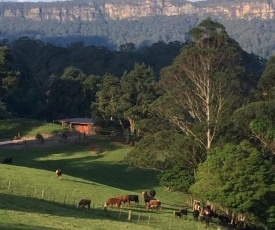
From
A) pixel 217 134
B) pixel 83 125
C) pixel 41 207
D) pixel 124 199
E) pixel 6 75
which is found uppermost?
pixel 217 134

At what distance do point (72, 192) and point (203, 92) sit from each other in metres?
12.3

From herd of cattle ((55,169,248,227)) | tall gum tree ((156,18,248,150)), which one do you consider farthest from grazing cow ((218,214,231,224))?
tall gum tree ((156,18,248,150))

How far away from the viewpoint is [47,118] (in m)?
90.9

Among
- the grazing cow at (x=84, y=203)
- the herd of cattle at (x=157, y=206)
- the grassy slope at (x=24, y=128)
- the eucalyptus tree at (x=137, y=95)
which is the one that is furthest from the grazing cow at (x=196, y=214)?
the grassy slope at (x=24, y=128)

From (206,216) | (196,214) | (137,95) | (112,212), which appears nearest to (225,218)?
(196,214)

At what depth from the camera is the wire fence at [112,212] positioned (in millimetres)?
30784

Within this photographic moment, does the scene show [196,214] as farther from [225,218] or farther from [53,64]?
[53,64]

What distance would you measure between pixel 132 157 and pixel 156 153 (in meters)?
1.72

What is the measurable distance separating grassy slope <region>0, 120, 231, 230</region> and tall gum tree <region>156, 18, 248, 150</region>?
5175 mm

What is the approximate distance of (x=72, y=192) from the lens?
3512 centimetres

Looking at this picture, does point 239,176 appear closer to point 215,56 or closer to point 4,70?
point 215,56

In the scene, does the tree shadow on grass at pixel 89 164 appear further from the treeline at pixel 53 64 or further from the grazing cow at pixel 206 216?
the treeline at pixel 53 64

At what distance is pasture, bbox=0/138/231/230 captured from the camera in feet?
88.4

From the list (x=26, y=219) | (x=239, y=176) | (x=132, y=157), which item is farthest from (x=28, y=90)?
(x=26, y=219)
